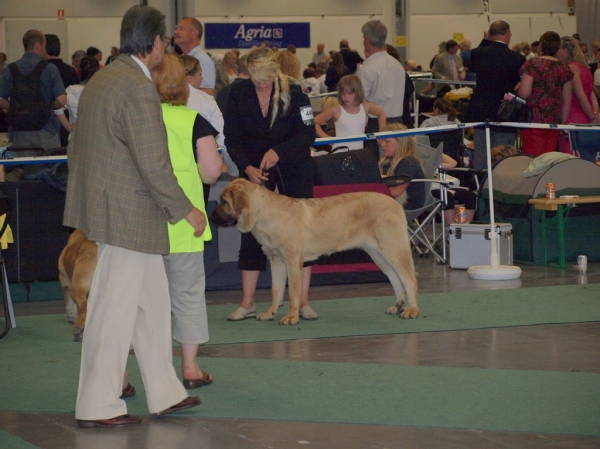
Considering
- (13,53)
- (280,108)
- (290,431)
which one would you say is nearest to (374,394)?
(290,431)

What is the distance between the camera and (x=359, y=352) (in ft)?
19.2

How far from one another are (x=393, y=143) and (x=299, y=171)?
2.86 metres

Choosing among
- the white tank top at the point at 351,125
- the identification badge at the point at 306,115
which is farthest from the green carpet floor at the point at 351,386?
the white tank top at the point at 351,125

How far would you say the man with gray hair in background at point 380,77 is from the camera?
10055 mm

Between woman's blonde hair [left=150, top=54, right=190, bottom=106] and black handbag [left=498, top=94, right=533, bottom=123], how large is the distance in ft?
19.7

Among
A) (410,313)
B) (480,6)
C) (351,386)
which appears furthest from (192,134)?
(480,6)

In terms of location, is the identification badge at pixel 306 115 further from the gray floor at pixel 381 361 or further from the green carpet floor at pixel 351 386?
the gray floor at pixel 381 361

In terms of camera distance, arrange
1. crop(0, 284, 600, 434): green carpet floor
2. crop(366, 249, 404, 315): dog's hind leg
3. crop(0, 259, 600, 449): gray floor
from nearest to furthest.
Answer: crop(0, 259, 600, 449): gray floor
crop(0, 284, 600, 434): green carpet floor
crop(366, 249, 404, 315): dog's hind leg

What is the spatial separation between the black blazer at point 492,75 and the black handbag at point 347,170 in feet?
9.38

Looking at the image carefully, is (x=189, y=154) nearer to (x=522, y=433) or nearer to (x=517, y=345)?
(x=522, y=433)

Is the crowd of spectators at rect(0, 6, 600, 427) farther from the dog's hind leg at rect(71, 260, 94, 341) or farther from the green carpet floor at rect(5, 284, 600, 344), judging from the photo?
the dog's hind leg at rect(71, 260, 94, 341)

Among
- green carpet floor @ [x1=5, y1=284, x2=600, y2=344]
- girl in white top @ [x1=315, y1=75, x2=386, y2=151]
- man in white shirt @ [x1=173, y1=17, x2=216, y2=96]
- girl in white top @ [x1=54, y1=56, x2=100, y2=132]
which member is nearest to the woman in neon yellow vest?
green carpet floor @ [x1=5, y1=284, x2=600, y2=344]

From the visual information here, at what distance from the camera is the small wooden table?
8750mm

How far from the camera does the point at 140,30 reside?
420 centimetres
